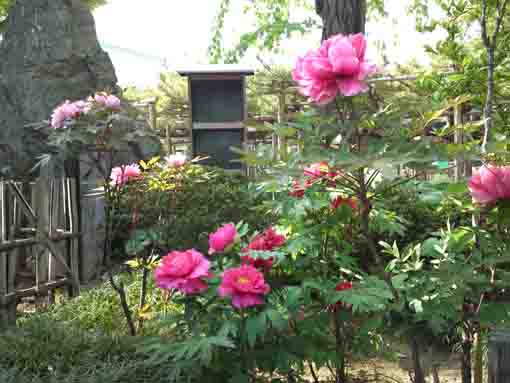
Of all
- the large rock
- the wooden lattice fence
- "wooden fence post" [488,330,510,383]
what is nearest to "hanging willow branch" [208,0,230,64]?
the large rock

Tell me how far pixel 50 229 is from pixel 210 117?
3.34 meters

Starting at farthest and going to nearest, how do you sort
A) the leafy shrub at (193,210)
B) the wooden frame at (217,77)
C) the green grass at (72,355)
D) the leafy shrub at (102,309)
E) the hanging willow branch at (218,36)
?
the hanging willow branch at (218,36)
the wooden frame at (217,77)
the leafy shrub at (193,210)
the leafy shrub at (102,309)
the green grass at (72,355)

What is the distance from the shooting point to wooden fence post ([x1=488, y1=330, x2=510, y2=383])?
1.70 m

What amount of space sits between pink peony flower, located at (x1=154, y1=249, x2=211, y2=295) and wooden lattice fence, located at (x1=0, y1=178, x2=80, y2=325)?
302 cm

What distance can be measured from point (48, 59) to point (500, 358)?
892 centimetres

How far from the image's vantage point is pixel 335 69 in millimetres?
1856

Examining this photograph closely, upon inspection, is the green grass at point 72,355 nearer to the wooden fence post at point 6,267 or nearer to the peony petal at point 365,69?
the wooden fence post at point 6,267

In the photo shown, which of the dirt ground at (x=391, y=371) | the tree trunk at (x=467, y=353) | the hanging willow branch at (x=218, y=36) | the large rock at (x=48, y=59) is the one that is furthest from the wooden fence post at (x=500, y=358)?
the hanging willow branch at (x=218, y=36)

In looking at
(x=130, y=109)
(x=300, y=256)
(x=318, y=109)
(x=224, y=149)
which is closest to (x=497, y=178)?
(x=318, y=109)

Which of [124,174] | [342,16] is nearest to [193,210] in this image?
[124,174]

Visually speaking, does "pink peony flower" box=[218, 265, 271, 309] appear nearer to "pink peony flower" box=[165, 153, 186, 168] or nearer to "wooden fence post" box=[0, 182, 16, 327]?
"pink peony flower" box=[165, 153, 186, 168]

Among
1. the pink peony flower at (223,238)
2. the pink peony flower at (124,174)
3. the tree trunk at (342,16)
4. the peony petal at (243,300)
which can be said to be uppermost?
the tree trunk at (342,16)

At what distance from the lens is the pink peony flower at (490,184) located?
6.86 feet

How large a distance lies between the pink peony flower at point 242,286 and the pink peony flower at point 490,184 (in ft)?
3.05
